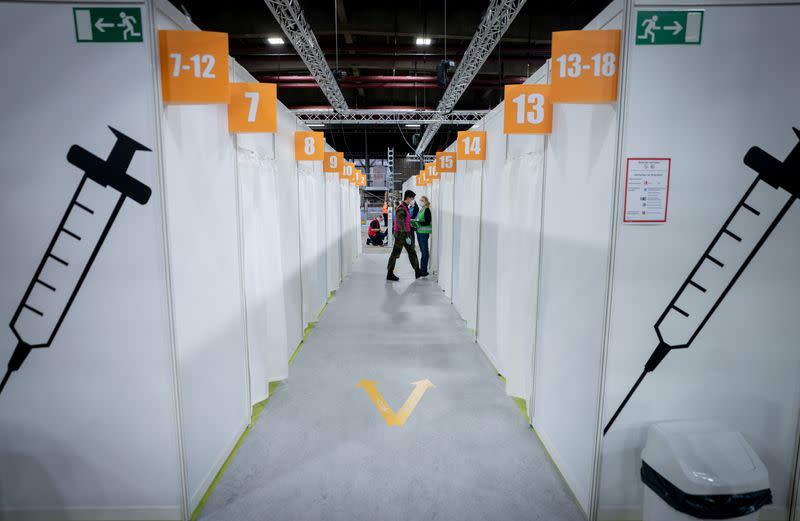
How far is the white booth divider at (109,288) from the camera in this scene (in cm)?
182

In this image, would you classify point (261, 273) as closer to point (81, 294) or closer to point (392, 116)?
point (81, 294)

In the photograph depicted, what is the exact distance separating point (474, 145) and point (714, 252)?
8.92ft

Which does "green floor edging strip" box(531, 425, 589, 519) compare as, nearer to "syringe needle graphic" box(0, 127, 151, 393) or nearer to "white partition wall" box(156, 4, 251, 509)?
"white partition wall" box(156, 4, 251, 509)

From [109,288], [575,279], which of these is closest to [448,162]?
[575,279]

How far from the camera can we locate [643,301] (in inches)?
77.6

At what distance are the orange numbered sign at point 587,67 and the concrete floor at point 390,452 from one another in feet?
7.15

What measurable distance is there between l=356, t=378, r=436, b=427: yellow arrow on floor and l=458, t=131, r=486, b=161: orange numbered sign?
237 centimetres

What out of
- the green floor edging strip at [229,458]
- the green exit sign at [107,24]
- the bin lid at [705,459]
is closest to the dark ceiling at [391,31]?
the green exit sign at [107,24]

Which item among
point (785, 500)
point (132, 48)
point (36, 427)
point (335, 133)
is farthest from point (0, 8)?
point (335, 133)

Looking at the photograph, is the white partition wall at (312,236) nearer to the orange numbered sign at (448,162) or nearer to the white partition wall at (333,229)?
the white partition wall at (333,229)

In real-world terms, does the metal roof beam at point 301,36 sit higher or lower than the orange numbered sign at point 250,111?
higher

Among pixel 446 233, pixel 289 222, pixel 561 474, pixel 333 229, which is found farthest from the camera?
pixel 333 229

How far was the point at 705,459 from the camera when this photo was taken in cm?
171

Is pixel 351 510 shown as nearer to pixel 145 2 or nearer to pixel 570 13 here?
pixel 145 2
